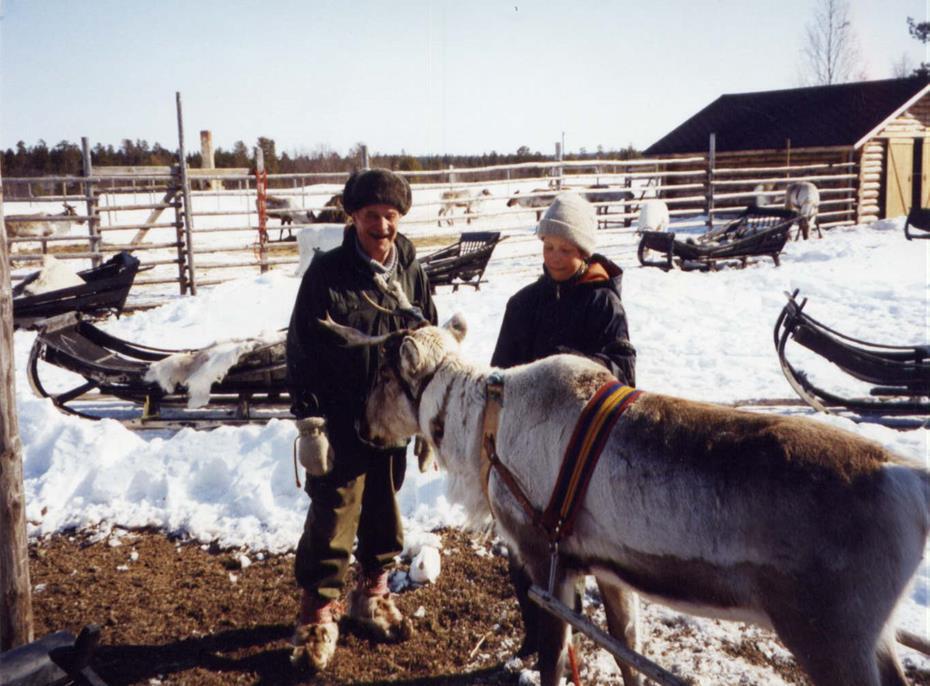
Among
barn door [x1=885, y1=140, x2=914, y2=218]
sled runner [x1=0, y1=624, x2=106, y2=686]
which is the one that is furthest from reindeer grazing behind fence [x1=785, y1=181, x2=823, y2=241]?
sled runner [x1=0, y1=624, x2=106, y2=686]

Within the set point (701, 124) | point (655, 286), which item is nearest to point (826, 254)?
point (655, 286)

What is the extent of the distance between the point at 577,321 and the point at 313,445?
1.25 m

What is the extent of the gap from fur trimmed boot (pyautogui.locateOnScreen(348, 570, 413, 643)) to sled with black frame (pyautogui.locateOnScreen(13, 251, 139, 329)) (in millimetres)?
6430

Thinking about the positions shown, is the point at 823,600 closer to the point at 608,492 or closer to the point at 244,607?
the point at 608,492

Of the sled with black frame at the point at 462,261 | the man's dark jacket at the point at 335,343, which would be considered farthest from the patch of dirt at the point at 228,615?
the sled with black frame at the point at 462,261

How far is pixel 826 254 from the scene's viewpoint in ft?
48.2

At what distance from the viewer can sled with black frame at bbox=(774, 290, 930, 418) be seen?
5.74 metres

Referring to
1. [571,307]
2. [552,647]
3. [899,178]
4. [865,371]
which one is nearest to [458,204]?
[899,178]

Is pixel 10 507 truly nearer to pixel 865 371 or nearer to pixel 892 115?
pixel 865 371

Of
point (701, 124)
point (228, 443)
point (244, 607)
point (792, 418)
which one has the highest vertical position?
point (701, 124)

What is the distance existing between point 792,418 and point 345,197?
6.76ft

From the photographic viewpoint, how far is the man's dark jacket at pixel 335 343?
317 centimetres

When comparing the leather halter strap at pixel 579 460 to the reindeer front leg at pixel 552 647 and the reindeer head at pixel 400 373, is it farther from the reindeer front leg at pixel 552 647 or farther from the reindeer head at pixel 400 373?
the reindeer head at pixel 400 373

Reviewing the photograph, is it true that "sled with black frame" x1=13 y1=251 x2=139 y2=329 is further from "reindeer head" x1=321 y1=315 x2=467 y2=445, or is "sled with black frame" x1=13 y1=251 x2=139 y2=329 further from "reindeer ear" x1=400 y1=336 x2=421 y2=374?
"reindeer ear" x1=400 y1=336 x2=421 y2=374
